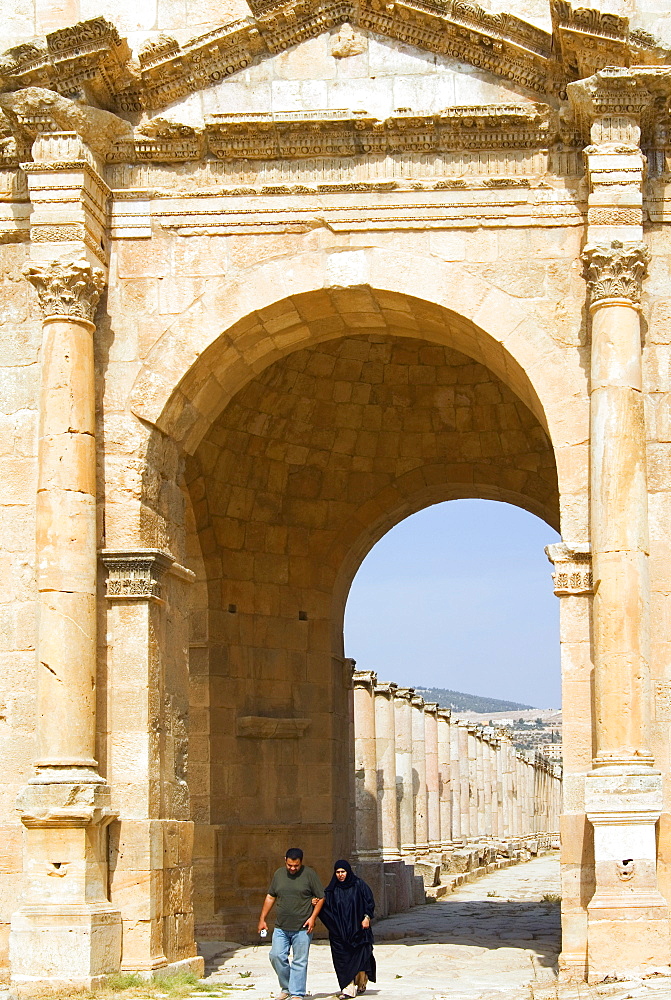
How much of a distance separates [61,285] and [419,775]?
A: 16344mm

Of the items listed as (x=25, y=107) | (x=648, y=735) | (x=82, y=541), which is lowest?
(x=648, y=735)

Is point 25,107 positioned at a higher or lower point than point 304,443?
higher

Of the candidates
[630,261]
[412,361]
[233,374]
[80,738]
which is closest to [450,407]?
[412,361]

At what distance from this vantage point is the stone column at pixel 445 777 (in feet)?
97.3

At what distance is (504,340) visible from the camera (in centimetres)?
1197

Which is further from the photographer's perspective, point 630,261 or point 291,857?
point 630,261

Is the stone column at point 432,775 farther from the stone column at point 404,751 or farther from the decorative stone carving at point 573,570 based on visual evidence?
the decorative stone carving at point 573,570

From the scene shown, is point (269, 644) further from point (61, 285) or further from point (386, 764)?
point (61, 285)

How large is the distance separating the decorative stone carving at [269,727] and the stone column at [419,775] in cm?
929

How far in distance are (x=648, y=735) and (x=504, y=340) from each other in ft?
10.6

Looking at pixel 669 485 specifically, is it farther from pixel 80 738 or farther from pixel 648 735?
pixel 80 738

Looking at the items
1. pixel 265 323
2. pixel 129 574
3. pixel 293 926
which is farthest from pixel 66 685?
pixel 265 323

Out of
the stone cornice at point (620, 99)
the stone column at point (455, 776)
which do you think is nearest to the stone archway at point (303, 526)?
the stone cornice at point (620, 99)

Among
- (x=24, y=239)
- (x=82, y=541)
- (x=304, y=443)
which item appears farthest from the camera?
(x=304, y=443)
